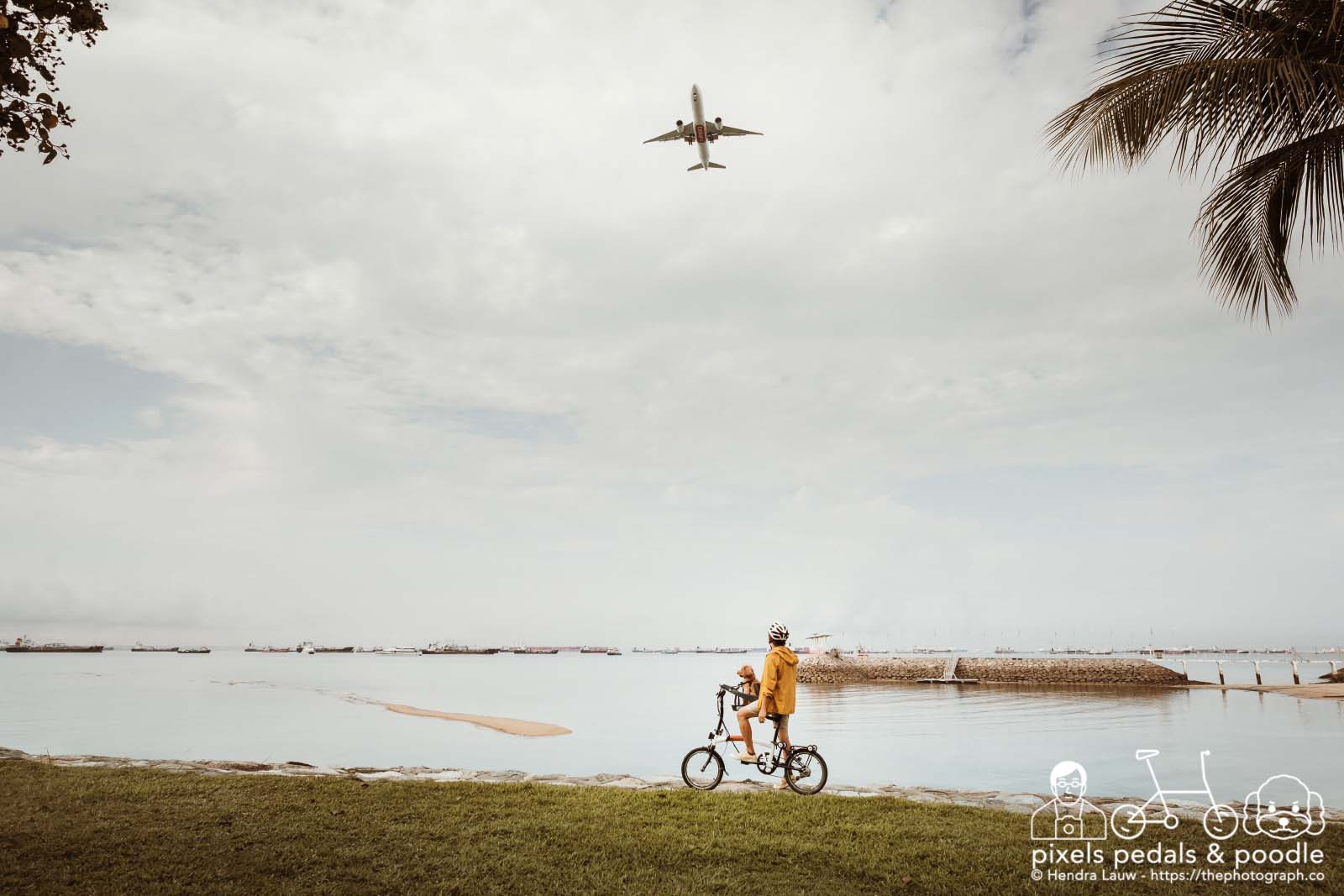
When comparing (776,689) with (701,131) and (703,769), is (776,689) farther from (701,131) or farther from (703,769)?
(701,131)

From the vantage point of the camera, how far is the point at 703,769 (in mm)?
11711

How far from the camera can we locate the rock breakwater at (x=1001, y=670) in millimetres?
66812

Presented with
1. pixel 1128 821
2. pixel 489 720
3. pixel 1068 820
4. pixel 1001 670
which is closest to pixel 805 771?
pixel 1068 820

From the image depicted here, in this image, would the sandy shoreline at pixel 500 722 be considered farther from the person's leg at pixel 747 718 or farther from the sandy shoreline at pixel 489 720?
the person's leg at pixel 747 718

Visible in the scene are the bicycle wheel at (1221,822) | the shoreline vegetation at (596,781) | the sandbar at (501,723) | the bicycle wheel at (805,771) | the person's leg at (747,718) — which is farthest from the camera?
the sandbar at (501,723)

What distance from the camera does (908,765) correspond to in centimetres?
2206

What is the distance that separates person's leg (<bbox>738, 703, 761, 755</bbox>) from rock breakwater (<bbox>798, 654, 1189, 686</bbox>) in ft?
224

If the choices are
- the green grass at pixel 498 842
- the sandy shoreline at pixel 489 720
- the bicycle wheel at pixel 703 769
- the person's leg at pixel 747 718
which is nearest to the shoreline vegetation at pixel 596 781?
the bicycle wheel at pixel 703 769

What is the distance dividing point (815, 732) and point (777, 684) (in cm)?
→ 2247

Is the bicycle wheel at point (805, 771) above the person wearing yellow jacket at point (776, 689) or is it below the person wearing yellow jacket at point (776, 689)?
below

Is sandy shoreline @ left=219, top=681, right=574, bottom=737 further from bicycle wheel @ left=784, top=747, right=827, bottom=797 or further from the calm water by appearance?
bicycle wheel @ left=784, top=747, right=827, bottom=797

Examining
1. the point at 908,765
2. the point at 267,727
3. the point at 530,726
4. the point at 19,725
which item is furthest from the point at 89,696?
the point at 908,765

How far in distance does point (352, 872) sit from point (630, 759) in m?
18.0

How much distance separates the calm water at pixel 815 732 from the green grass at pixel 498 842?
427 inches
